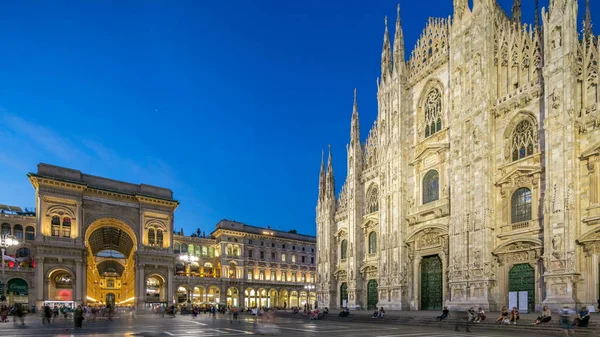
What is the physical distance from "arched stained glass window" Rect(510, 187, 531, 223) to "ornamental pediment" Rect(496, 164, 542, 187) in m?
0.58

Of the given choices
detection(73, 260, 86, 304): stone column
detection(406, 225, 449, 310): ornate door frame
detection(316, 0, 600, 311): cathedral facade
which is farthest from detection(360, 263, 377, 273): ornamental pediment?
detection(73, 260, 86, 304): stone column

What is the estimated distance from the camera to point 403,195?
1576 inches

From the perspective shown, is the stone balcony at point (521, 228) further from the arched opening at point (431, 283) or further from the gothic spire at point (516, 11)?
the gothic spire at point (516, 11)

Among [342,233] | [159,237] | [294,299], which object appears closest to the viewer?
[342,233]

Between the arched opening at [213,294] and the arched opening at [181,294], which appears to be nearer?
the arched opening at [181,294]

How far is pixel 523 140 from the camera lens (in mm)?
29969

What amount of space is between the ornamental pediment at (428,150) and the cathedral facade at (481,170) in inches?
6.3

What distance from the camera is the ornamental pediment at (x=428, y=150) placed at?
119ft

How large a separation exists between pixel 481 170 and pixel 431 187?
699 centimetres

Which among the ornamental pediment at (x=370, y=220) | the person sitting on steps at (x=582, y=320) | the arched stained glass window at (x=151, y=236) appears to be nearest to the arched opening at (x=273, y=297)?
the arched stained glass window at (x=151, y=236)

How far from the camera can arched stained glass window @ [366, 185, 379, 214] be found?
45156 mm

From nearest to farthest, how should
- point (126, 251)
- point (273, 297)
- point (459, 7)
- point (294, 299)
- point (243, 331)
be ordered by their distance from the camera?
point (243, 331) → point (459, 7) → point (126, 251) → point (273, 297) → point (294, 299)

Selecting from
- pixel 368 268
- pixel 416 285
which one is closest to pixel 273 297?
pixel 368 268

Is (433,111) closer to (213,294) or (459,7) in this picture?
(459,7)
